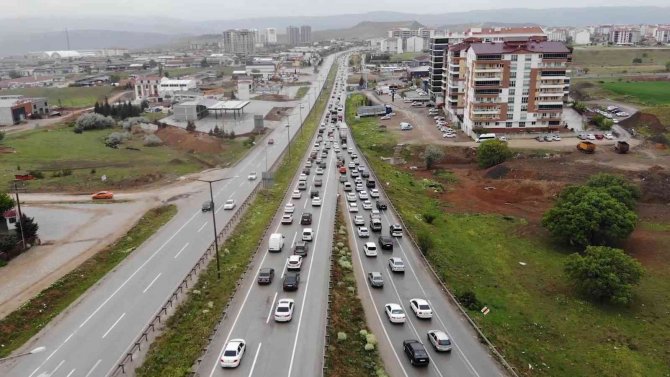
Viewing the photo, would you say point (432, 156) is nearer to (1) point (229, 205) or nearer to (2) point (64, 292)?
(1) point (229, 205)

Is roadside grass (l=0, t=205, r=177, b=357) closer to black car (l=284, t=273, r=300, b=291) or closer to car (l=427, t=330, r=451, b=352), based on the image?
black car (l=284, t=273, r=300, b=291)

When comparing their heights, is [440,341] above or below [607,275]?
above

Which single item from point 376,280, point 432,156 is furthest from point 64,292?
point 432,156

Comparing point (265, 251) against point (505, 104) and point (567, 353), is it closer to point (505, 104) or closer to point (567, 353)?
point (567, 353)

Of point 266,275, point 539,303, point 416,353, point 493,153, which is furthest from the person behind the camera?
point 493,153

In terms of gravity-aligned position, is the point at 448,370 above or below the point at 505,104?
below

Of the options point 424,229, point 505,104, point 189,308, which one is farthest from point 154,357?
point 505,104
